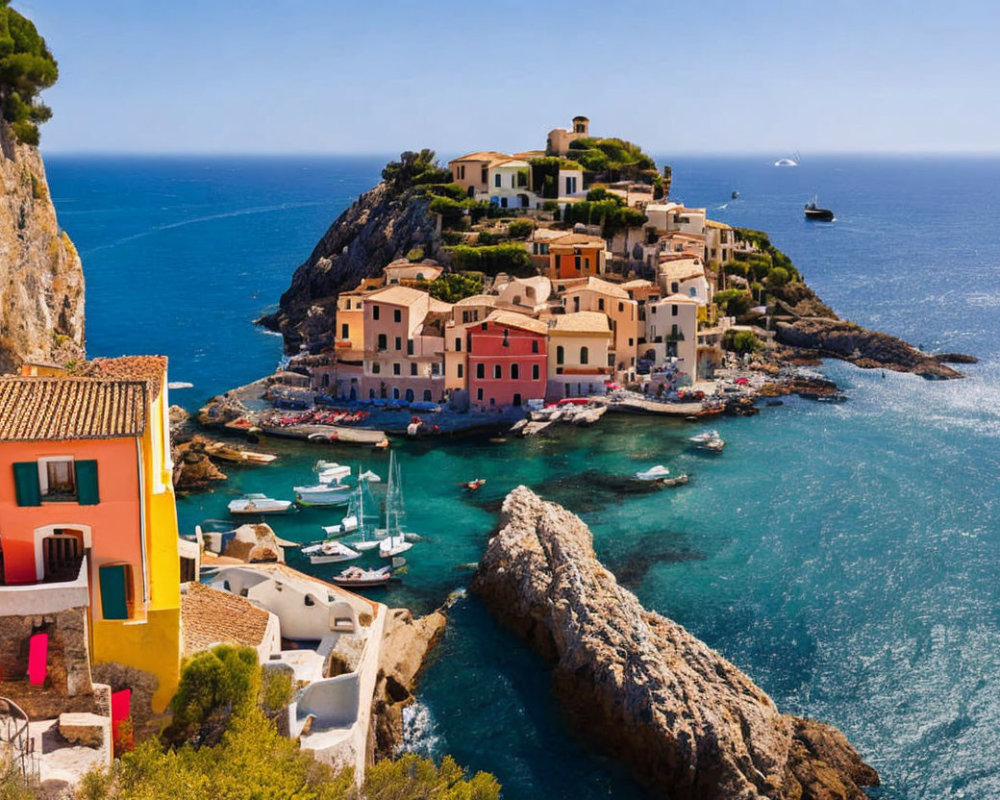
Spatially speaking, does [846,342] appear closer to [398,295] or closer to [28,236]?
[398,295]

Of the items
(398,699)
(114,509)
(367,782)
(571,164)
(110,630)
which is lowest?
(398,699)

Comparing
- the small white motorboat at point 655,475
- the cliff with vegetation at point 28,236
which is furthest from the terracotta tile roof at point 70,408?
the small white motorboat at point 655,475

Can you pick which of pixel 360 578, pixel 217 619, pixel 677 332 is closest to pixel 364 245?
pixel 677 332

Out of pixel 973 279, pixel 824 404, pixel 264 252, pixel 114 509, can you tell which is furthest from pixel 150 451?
pixel 264 252

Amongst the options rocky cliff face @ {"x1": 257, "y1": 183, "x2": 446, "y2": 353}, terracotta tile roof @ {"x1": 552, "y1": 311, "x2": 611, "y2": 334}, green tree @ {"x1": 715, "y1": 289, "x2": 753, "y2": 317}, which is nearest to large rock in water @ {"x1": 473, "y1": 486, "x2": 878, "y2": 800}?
terracotta tile roof @ {"x1": 552, "y1": 311, "x2": 611, "y2": 334}

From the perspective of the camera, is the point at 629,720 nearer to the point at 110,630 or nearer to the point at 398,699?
the point at 398,699
